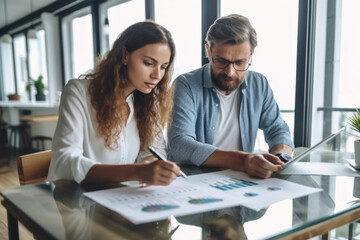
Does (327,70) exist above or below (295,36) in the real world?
below

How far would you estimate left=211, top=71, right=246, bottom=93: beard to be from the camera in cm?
144

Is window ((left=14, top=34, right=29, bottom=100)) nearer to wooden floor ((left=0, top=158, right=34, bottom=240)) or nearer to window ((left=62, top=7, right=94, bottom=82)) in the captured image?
window ((left=62, top=7, right=94, bottom=82))

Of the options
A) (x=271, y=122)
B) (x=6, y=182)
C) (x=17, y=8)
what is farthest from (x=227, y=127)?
(x=17, y=8)

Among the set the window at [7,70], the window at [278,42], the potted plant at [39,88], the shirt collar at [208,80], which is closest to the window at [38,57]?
the potted plant at [39,88]

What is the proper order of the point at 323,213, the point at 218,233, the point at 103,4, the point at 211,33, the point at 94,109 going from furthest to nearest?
1. the point at 103,4
2. the point at 211,33
3. the point at 94,109
4. the point at 323,213
5. the point at 218,233

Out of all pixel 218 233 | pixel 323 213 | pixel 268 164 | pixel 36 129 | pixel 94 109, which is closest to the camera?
pixel 218 233

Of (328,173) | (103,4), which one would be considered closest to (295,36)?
(328,173)

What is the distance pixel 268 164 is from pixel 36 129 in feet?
18.9

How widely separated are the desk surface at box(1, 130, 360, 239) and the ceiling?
206 inches

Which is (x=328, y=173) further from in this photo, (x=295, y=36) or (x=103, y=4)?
(x=103, y=4)

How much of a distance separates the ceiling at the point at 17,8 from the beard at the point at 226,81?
15.4ft

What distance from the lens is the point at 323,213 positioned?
673 mm

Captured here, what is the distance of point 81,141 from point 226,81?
736 millimetres

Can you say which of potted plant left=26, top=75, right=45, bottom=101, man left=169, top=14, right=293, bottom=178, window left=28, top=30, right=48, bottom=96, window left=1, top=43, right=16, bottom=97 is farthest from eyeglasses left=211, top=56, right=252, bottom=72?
window left=1, top=43, right=16, bottom=97
